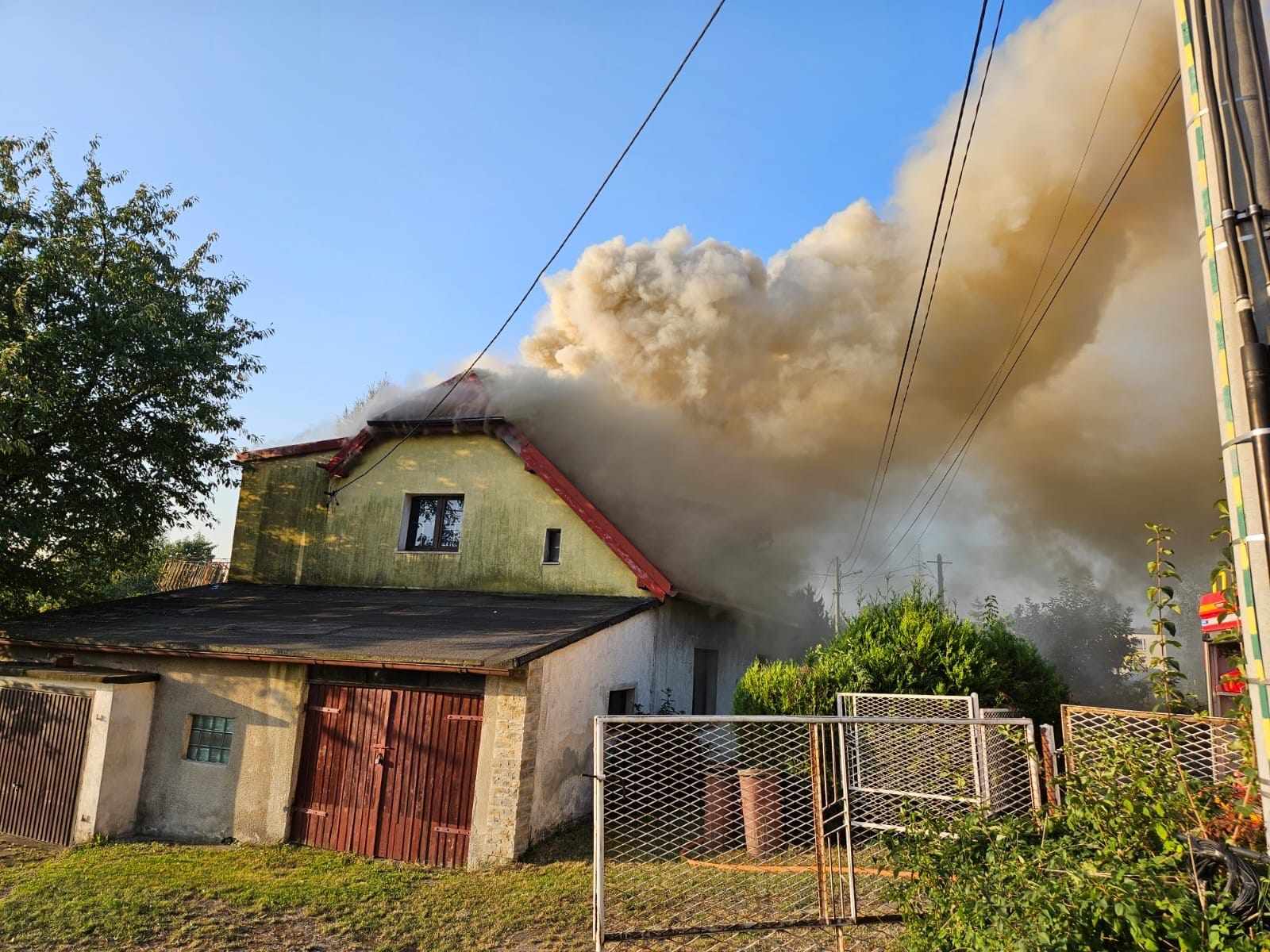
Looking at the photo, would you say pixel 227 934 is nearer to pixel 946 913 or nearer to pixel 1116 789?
pixel 946 913

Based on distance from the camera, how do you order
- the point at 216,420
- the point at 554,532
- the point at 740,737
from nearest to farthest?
the point at 740,737 → the point at 554,532 → the point at 216,420

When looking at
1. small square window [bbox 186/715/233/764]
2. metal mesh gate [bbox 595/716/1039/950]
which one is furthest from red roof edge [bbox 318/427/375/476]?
metal mesh gate [bbox 595/716/1039/950]

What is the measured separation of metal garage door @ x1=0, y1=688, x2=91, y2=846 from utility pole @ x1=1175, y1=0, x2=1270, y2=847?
1215cm

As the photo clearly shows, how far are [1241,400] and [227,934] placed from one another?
8.15 meters

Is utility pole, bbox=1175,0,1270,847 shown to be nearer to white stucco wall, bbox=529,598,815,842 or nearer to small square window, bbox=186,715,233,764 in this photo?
white stucco wall, bbox=529,598,815,842

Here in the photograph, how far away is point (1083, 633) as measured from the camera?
3644cm

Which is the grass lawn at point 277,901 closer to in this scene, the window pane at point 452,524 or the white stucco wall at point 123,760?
the white stucco wall at point 123,760

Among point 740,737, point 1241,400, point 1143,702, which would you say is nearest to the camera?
point 1241,400

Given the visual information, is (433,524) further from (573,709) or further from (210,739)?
(573,709)

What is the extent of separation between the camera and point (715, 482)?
55.3ft

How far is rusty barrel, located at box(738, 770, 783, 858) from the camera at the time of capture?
905 centimetres

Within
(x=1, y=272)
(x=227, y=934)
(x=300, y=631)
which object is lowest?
(x=227, y=934)

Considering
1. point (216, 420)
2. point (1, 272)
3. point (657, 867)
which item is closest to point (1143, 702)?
point (657, 867)

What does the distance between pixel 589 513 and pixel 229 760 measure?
6.44 m
